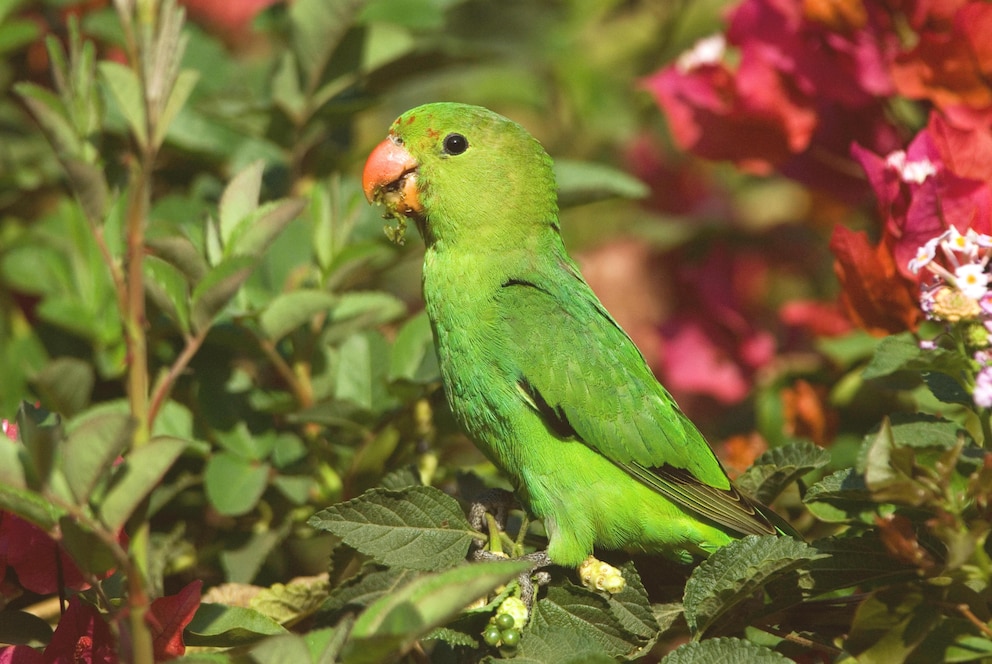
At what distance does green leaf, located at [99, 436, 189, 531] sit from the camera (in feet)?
4.45

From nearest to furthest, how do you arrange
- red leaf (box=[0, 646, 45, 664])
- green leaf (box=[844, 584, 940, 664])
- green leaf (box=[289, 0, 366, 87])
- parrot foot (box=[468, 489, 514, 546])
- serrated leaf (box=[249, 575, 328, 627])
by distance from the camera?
green leaf (box=[844, 584, 940, 664]) → red leaf (box=[0, 646, 45, 664]) → serrated leaf (box=[249, 575, 328, 627]) → parrot foot (box=[468, 489, 514, 546]) → green leaf (box=[289, 0, 366, 87])

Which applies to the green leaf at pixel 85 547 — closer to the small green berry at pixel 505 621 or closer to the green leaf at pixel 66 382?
the green leaf at pixel 66 382

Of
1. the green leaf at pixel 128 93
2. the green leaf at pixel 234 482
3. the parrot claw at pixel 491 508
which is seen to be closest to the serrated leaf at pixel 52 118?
the green leaf at pixel 128 93

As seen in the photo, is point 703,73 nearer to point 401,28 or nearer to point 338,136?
point 401,28

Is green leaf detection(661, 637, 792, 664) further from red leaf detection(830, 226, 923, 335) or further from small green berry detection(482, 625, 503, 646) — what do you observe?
red leaf detection(830, 226, 923, 335)

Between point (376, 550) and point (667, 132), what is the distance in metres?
3.09

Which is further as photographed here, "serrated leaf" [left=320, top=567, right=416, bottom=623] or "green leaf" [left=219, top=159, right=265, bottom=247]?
"green leaf" [left=219, top=159, right=265, bottom=247]

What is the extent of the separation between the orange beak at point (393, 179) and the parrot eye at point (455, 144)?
0.09m

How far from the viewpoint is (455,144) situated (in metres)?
2.31

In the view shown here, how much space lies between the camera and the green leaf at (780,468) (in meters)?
1.81

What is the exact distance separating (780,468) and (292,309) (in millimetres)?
1080

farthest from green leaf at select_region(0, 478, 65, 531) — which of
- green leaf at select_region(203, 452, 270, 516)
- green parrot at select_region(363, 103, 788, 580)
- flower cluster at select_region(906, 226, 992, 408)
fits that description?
flower cluster at select_region(906, 226, 992, 408)

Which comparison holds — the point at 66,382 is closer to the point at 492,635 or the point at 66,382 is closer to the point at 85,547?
the point at 85,547

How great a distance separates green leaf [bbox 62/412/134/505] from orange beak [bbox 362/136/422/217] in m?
1.11
